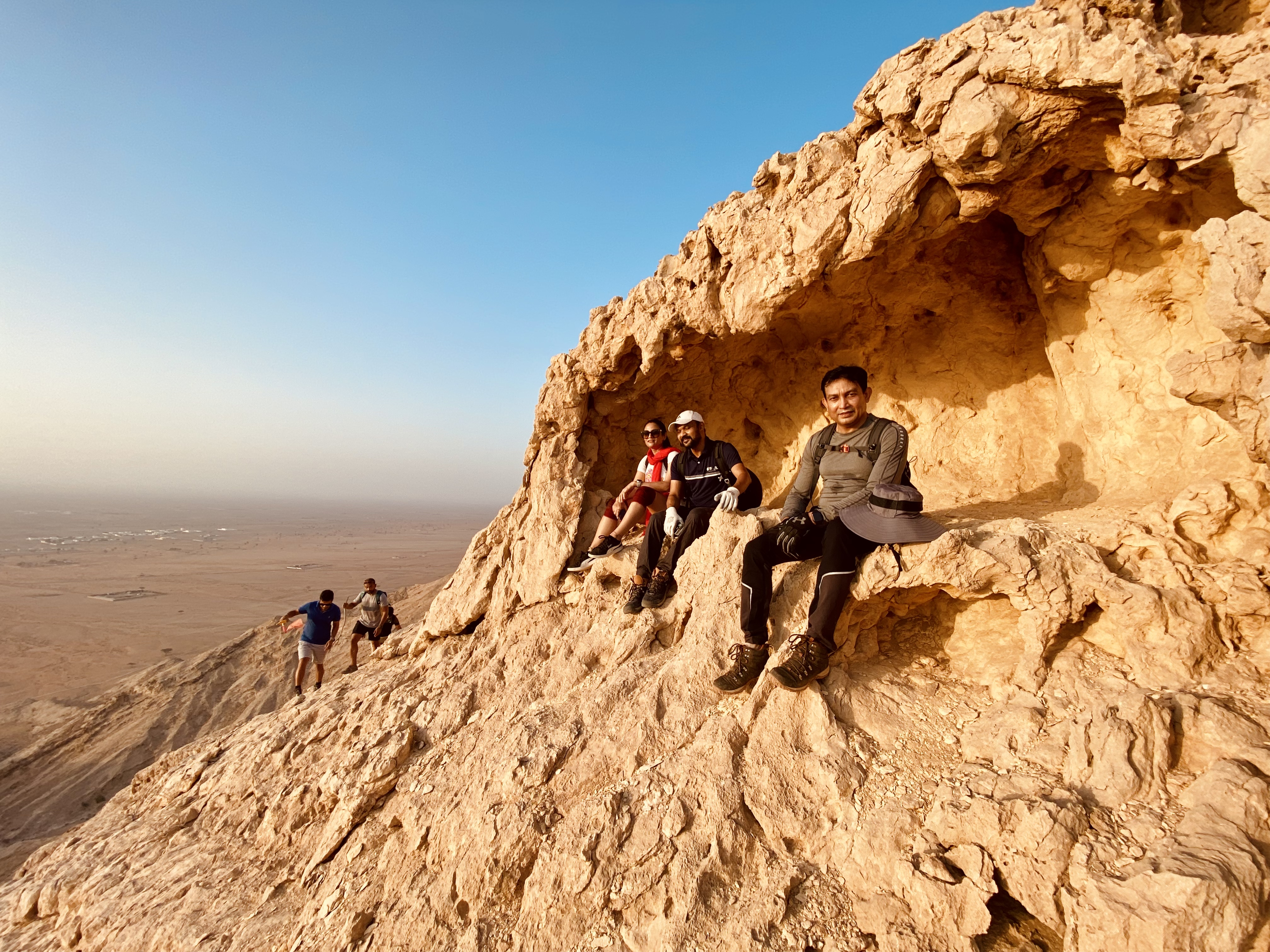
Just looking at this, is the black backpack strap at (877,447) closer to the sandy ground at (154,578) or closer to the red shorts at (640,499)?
the red shorts at (640,499)

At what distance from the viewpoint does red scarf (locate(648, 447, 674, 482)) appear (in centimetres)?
537

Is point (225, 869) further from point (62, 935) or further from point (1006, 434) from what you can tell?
point (1006, 434)

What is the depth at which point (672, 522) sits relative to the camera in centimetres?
477

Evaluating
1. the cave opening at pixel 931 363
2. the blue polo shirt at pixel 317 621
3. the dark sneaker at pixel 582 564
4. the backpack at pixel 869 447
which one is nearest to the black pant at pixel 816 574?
the backpack at pixel 869 447

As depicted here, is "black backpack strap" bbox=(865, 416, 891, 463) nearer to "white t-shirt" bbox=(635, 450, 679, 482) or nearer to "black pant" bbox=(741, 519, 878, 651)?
"black pant" bbox=(741, 519, 878, 651)

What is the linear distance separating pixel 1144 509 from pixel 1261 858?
2.04m

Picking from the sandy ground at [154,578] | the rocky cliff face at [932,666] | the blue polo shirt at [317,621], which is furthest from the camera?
the sandy ground at [154,578]

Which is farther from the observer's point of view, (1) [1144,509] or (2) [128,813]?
(2) [128,813]

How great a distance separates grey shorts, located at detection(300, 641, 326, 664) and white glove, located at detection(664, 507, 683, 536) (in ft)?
20.7

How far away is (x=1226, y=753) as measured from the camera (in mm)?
2471

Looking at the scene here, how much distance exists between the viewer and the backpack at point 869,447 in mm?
3719

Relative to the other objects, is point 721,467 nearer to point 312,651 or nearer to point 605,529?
point 605,529

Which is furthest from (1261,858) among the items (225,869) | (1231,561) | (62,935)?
(62,935)

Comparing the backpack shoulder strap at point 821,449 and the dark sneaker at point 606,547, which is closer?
the backpack shoulder strap at point 821,449
